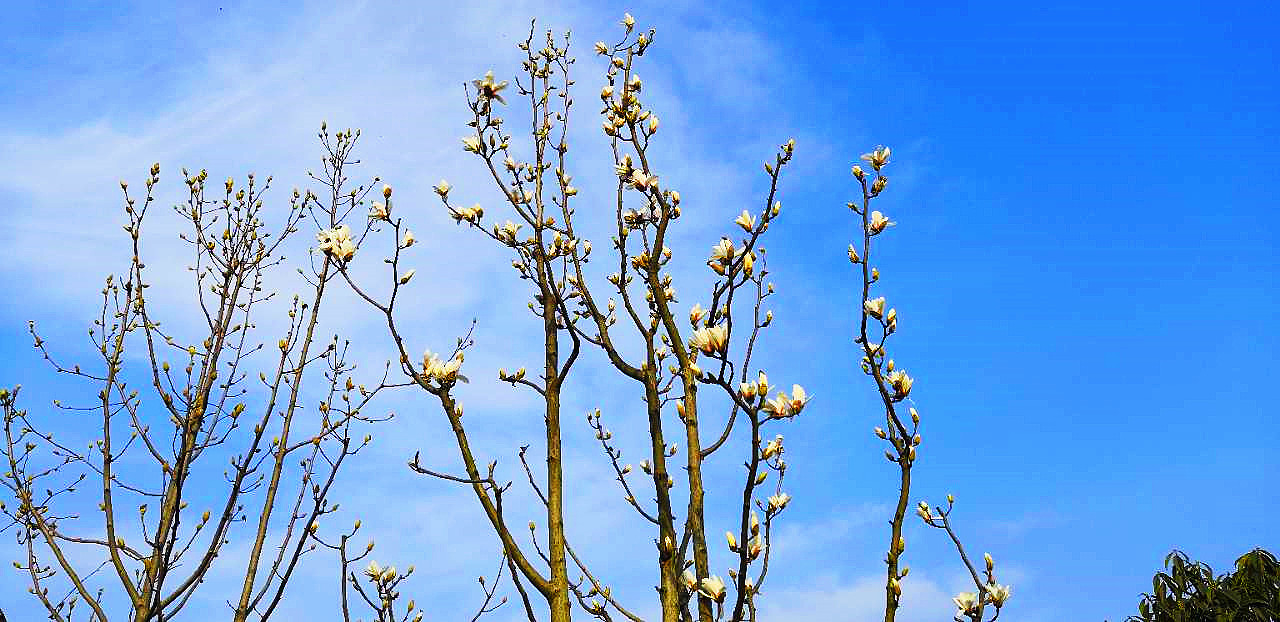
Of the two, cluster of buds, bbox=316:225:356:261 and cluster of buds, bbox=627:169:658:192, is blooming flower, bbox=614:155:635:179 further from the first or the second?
cluster of buds, bbox=316:225:356:261

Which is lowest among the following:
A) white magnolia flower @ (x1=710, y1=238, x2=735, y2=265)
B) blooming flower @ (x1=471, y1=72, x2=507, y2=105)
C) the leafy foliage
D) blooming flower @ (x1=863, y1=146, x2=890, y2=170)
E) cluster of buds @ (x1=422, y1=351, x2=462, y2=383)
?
the leafy foliage

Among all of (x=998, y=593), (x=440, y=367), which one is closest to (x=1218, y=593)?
(x=998, y=593)

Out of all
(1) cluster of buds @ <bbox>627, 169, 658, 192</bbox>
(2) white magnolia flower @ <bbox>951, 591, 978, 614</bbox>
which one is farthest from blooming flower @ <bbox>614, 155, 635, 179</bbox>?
(2) white magnolia flower @ <bbox>951, 591, 978, 614</bbox>

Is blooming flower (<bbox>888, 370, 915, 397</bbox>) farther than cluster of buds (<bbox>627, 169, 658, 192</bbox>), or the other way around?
cluster of buds (<bbox>627, 169, 658, 192</bbox>)

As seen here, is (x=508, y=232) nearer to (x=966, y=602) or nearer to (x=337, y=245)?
(x=337, y=245)

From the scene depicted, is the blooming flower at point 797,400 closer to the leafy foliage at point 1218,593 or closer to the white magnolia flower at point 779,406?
the white magnolia flower at point 779,406

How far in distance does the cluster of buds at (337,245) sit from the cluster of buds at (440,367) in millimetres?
706

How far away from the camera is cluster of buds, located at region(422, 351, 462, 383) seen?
3.10 meters

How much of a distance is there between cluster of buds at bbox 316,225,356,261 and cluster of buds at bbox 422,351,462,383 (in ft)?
2.32

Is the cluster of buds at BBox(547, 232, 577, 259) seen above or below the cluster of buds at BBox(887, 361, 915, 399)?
above

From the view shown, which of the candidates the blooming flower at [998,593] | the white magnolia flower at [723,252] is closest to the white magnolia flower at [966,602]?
the blooming flower at [998,593]

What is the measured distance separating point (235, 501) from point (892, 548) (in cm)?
285

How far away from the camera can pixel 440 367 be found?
311cm

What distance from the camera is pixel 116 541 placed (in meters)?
4.20
